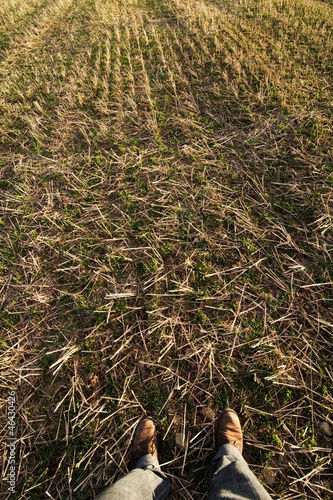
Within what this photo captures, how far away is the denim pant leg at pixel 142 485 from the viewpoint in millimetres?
1688

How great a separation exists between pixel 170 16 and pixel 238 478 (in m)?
9.26

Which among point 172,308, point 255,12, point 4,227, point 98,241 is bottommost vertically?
point 172,308

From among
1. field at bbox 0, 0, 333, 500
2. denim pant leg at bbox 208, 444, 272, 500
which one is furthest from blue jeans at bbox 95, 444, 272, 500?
field at bbox 0, 0, 333, 500

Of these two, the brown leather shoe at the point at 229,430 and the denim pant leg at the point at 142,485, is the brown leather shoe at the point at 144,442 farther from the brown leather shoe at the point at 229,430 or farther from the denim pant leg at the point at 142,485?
the brown leather shoe at the point at 229,430

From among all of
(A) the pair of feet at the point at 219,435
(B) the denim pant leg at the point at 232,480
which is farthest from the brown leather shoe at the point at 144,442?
(B) the denim pant leg at the point at 232,480

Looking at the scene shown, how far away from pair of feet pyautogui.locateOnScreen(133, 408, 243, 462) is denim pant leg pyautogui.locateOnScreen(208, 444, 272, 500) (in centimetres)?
7

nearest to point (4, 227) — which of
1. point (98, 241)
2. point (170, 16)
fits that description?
point (98, 241)

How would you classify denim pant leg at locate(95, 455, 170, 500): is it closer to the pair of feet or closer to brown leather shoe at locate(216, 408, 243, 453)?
the pair of feet

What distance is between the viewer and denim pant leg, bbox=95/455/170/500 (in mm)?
1688

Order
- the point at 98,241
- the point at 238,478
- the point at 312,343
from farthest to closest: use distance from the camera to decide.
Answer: the point at 98,241 → the point at 312,343 → the point at 238,478

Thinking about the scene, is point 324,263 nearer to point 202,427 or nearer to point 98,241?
point 202,427

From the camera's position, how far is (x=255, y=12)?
251 inches

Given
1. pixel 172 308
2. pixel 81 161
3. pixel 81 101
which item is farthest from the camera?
pixel 81 101

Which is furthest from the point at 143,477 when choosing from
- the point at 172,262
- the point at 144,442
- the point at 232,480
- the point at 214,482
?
the point at 172,262
